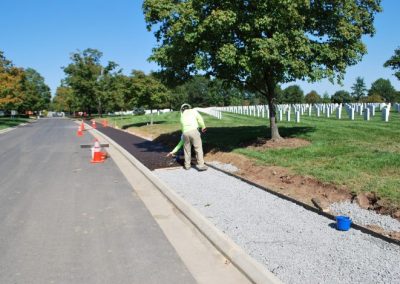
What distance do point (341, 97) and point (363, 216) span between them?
109 metres

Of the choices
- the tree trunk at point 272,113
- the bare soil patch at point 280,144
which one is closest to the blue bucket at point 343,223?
the bare soil patch at point 280,144

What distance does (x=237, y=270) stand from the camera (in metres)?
4.79

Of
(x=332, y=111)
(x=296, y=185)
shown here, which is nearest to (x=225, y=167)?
(x=296, y=185)

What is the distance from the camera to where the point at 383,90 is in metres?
117

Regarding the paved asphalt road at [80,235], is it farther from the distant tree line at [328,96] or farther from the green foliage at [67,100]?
the distant tree line at [328,96]

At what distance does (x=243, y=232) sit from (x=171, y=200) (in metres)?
2.69

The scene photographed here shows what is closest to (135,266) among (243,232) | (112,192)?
(243,232)

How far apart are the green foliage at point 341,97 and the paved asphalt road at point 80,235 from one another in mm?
100730

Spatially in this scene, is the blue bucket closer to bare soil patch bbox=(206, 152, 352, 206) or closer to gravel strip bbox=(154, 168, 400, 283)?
gravel strip bbox=(154, 168, 400, 283)

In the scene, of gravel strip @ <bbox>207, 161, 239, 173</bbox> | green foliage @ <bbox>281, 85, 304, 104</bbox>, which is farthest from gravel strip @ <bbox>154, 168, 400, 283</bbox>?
green foliage @ <bbox>281, 85, 304, 104</bbox>

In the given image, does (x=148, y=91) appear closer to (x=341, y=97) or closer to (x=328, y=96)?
(x=341, y=97)

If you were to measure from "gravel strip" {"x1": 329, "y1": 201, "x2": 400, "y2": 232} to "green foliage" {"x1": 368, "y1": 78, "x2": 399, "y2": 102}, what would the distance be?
107 m

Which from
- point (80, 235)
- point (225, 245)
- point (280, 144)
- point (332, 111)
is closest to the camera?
point (225, 245)

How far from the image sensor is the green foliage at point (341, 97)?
105238 millimetres
